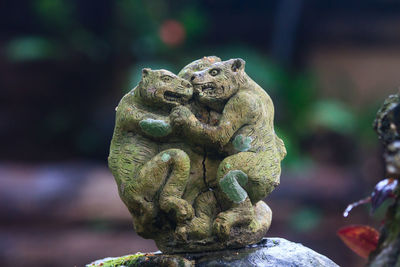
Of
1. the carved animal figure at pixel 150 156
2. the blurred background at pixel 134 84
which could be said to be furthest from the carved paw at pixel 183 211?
the blurred background at pixel 134 84

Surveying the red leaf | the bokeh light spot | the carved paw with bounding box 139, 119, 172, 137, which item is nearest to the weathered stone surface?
the red leaf

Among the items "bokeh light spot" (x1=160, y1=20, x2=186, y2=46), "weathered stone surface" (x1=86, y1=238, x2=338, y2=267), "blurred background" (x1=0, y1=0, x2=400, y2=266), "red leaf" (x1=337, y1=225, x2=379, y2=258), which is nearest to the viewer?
"weathered stone surface" (x1=86, y1=238, x2=338, y2=267)

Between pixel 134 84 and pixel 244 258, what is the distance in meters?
4.72

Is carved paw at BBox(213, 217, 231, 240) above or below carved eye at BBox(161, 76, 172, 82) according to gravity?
below

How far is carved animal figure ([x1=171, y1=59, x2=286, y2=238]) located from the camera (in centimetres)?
256

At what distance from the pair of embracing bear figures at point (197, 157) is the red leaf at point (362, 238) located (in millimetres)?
453

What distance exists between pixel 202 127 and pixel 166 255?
0.67 m

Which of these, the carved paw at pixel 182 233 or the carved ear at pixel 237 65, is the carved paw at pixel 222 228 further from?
the carved ear at pixel 237 65

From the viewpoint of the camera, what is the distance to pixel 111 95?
27.6 ft

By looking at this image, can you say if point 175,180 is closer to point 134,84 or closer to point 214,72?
point 214,72

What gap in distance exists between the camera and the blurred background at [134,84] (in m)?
6.77

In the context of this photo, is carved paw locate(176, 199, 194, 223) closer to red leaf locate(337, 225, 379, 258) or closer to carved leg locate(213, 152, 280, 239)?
carved leg locate(213, 152, 280, 239)

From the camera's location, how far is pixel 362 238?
2.67 metres

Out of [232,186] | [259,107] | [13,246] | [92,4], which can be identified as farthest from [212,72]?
[92,4]
